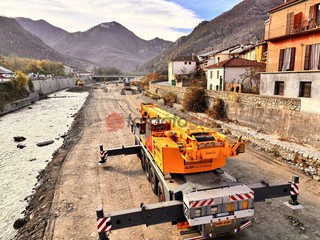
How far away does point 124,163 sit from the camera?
43.9 feet

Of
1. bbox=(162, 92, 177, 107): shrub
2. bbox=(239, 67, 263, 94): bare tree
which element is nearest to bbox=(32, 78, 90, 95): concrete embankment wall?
bbox=(162, 92, 177, 107): shrub

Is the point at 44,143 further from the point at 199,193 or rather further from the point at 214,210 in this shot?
the point at 214,210

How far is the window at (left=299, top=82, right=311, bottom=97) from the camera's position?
16.8m

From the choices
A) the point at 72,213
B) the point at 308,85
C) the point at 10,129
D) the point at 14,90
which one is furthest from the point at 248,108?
the point at 14,90

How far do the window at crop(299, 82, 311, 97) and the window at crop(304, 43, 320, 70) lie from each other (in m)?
1.26

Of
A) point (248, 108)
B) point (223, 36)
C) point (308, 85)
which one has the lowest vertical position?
point (248, 108)

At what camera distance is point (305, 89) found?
56.1 feet

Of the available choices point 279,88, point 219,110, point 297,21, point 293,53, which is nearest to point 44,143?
point 219,110

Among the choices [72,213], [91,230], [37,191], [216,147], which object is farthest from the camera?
[37,191]

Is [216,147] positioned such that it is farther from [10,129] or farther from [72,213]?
[10,129]

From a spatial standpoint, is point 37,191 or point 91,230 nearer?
point 91,230

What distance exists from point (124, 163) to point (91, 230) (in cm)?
591

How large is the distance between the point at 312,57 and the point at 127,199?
1660cm

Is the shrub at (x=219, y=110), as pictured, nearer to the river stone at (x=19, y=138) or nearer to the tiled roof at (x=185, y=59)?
the river stone at (x=19, y=138)
